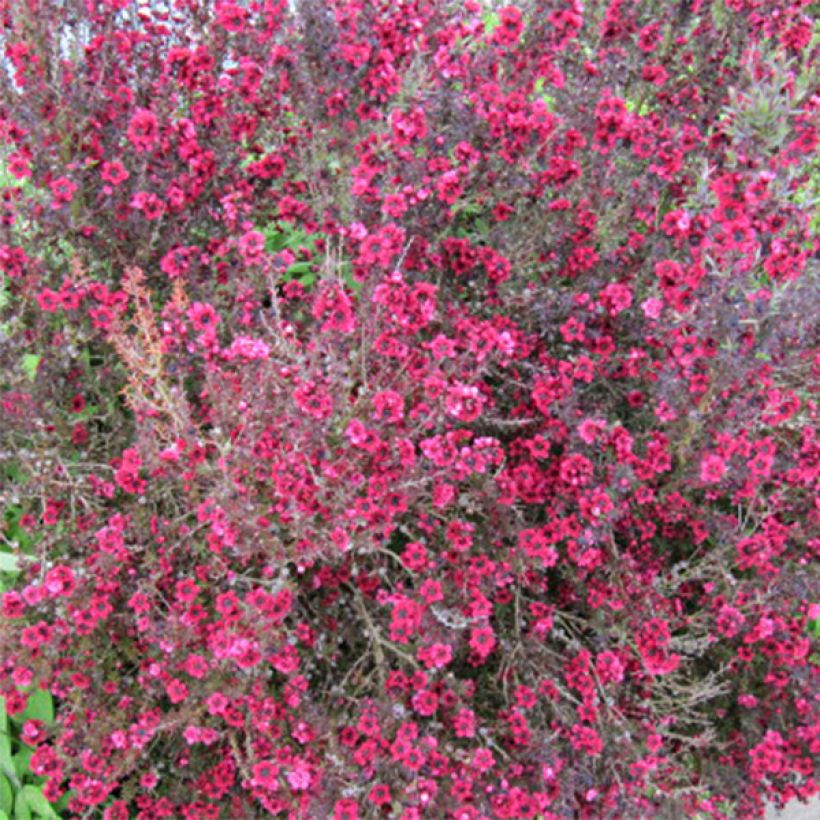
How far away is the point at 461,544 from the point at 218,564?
630 millimetres

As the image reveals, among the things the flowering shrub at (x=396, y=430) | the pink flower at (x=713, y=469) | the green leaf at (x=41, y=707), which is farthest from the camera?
the green leaf at (x=41, y=707)

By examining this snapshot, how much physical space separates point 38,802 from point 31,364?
1.36 m

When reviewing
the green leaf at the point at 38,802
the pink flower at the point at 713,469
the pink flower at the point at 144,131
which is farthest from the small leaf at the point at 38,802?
the pink flower at the point at 713,469

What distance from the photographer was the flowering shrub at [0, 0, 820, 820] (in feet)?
7.43

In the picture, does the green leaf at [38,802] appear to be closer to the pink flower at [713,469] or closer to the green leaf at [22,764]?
the green leaf at [22,764]

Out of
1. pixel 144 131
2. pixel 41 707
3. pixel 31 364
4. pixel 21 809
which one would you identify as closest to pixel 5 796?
pixel 21 809

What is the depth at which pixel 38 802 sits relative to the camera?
2.47 meters

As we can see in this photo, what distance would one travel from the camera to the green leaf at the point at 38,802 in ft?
8.05

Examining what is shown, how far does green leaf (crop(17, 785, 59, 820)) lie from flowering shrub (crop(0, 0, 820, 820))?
0.03 meters

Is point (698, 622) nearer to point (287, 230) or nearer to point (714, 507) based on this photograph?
point (714, 507)

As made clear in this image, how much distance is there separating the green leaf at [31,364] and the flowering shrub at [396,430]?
44 millimetres

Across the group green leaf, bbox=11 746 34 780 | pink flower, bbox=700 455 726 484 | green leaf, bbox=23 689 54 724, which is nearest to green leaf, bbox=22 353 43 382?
green leaf, bbox=23 689 54 724

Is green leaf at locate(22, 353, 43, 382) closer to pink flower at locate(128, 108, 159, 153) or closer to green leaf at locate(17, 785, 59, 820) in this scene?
pink flower at locate(128, 108, 159, 153)

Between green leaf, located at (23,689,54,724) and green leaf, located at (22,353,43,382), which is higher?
green leaf, located at (22,353,43,382)
